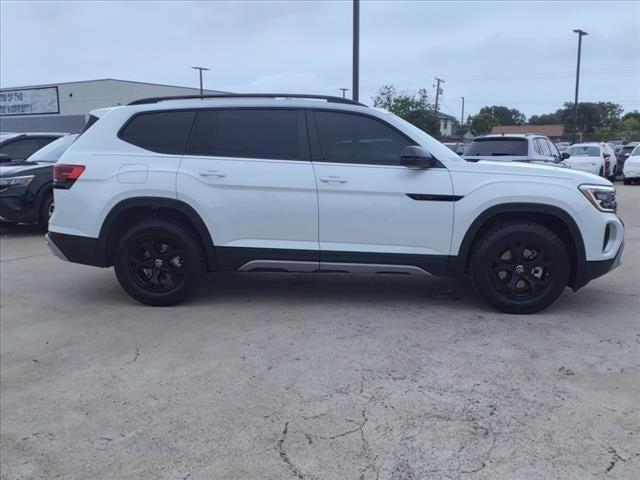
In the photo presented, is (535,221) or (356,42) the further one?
(356,42)

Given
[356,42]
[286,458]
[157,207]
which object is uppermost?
[356,42]

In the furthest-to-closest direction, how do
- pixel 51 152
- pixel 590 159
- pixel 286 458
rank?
1. pixel 590 159
2. pixel 51 152
3. pixel 286 458

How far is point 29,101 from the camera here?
4338cm

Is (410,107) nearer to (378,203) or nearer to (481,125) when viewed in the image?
(378,203)

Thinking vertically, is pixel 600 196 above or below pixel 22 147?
below

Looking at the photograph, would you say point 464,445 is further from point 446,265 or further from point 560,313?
point 560,313

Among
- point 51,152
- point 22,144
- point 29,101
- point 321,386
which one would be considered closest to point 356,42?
point 51,152

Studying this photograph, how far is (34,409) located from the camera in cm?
353

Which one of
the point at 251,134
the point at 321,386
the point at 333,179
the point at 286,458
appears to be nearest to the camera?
the point at 286,458

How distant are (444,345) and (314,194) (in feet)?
5.51

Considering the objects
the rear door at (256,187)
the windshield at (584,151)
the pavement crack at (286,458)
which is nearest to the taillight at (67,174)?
the rear door at (256,187)

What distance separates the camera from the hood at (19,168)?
30.4 feet

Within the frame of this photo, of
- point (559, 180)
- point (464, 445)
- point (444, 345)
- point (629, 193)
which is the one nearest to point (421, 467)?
point (464, 445)

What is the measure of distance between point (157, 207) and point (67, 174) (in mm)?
897
